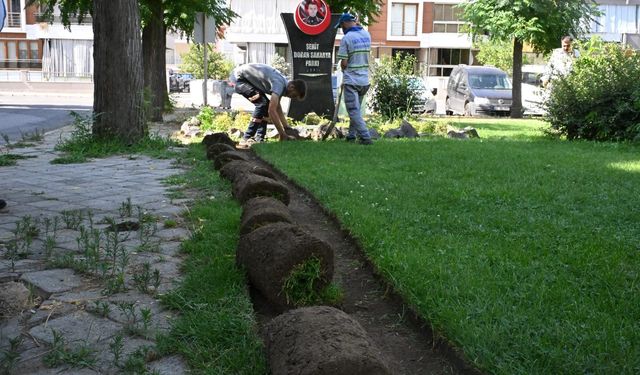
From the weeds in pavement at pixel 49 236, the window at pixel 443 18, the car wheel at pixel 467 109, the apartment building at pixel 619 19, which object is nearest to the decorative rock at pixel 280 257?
the weeds in pavement at pixel 49 236

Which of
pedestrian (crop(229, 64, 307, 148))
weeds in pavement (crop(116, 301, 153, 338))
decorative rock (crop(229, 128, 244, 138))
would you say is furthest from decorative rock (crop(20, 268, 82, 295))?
decorative rock (crop(229, 128, 244, 138))

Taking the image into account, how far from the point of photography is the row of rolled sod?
89.5 inches

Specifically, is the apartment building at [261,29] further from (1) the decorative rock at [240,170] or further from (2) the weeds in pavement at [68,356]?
(2) the weeds in pavement at [68,356]

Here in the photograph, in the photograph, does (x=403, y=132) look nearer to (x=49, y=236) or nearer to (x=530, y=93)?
(x=49, y=236)

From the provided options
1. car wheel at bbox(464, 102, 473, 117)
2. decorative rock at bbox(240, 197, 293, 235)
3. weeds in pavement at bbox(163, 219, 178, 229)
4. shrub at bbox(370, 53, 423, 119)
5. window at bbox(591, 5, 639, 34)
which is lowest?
weeds in pavement at bbox(163, 219, 178, 229)

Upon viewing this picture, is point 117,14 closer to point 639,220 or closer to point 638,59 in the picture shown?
point 639,220

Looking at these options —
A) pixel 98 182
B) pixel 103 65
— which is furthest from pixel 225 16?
pixel 98 182

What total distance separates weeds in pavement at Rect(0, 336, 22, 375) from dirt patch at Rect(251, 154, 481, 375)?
95 cm

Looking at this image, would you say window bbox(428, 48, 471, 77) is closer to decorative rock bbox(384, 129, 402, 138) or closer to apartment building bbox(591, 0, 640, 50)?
apartment building bbox(591, 0, 640, 50)

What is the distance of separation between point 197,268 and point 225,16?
60.2 ft

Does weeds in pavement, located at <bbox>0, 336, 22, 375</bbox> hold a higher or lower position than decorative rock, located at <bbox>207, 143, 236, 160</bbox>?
lower

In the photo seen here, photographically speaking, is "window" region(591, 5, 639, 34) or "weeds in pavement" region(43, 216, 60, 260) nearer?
"weeds in pavement" region(43, 216, 60, 260)

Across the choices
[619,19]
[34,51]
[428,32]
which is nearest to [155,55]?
[428,32]

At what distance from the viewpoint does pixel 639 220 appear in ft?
16.4
